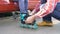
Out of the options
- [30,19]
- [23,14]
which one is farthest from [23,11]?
[30,19]

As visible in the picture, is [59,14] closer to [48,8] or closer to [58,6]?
[58,6]

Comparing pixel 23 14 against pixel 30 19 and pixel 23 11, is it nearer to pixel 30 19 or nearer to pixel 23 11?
pixel 23 11

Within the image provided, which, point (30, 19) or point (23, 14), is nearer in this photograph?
point (30, 19)

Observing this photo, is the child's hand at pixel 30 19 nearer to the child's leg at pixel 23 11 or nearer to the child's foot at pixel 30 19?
the child's foot at pixel 30 19

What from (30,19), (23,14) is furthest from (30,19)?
(23,14)

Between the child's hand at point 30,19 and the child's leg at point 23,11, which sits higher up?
the child's leg at point 23,11

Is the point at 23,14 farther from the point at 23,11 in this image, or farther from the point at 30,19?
the point at 30,19

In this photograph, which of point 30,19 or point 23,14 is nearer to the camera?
point 30,19

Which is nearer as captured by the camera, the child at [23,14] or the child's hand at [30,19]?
the child's hand at [30,19]

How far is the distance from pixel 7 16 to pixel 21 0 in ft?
3.53

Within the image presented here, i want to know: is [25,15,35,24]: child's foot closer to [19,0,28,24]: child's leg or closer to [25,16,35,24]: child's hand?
[25,16,35,24]: child's hand

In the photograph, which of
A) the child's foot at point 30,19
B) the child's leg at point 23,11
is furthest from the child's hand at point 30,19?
the child's leg at point 23,11

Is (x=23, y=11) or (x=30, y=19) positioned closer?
(x=30, y=19)

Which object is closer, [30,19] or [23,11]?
[30,19]
